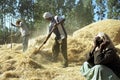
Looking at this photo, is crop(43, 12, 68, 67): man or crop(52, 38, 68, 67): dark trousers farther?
crop(52, 38, 68, 67): dark trousers

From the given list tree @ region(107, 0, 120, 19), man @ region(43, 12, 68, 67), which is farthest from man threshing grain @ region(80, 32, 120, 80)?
tree @ region(107, 0, 120, 19)

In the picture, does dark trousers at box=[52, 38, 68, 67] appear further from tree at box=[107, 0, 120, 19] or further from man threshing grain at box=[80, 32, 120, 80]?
tree at box=[107, 0, 120, 19]

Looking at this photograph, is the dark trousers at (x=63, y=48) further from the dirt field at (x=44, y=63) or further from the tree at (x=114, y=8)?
the tree at (x=114, y=8)

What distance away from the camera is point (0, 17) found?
41.5 metres

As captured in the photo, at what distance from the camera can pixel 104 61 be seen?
6.31 m

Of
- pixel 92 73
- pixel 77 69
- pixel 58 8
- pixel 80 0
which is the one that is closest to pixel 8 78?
pixel 77 69

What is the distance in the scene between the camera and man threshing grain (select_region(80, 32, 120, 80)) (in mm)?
6285

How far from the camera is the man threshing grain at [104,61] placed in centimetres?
629

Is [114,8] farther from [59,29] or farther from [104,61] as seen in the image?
[104,61]

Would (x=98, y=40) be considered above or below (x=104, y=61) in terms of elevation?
above

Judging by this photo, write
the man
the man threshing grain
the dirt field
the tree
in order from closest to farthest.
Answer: the man threshing grain
the dirt field
the man
the tree

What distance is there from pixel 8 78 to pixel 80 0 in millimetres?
48539

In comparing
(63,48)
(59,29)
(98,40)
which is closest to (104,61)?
(98,40)

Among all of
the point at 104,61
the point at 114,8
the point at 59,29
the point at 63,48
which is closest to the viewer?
the point at 104,61
